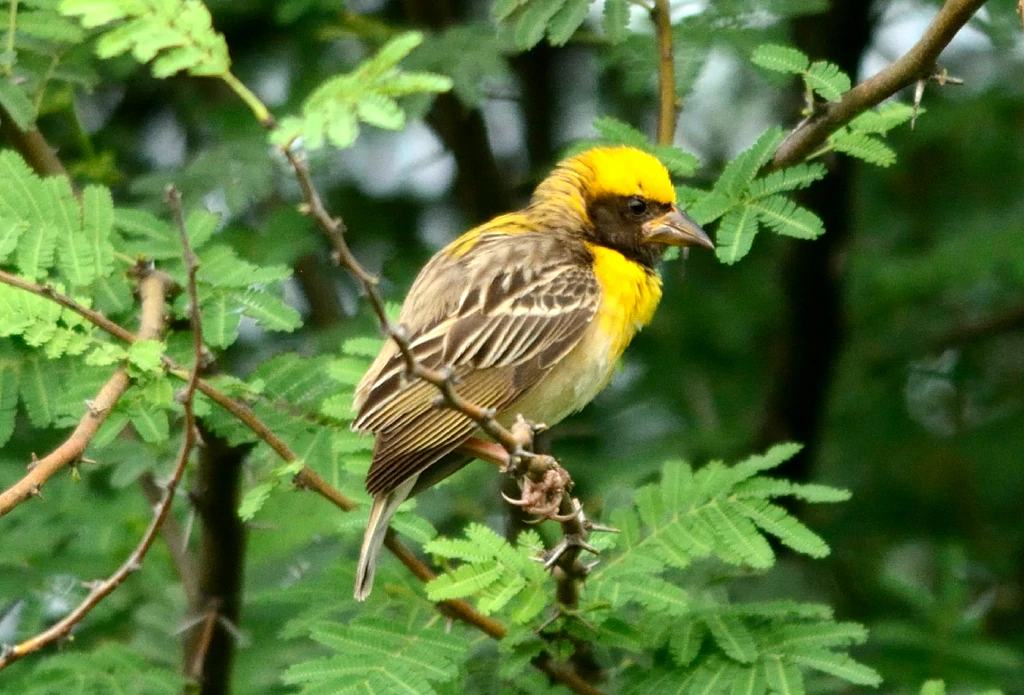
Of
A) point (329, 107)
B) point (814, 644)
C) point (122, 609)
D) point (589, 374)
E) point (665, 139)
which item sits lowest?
point (122, 609)

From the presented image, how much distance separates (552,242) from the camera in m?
4.82

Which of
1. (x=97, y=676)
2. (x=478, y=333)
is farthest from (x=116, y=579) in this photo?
(x=478, y=333)

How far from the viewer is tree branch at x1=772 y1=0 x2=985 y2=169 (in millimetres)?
3723

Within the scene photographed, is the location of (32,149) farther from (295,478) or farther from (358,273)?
(358,273)

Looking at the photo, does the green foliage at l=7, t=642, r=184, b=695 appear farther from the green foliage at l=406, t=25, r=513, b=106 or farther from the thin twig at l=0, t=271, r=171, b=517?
the green foliage at l=406, t=25, r=513, b=106

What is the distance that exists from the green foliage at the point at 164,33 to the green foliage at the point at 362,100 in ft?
0.69

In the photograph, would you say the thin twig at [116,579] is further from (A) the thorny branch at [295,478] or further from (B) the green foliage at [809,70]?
(B) the green foliage at [809,70]

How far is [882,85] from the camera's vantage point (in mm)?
3961

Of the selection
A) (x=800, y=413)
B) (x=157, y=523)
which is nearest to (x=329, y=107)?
Answer: (x=157, y=523)

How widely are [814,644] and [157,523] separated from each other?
1795 millimetres

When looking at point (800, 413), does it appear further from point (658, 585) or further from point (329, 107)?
point (329, 107)

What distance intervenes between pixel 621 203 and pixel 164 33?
2.26 m

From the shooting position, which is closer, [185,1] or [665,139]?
[185,1]

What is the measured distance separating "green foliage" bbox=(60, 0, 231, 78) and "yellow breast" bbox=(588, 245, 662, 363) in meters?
1.96
